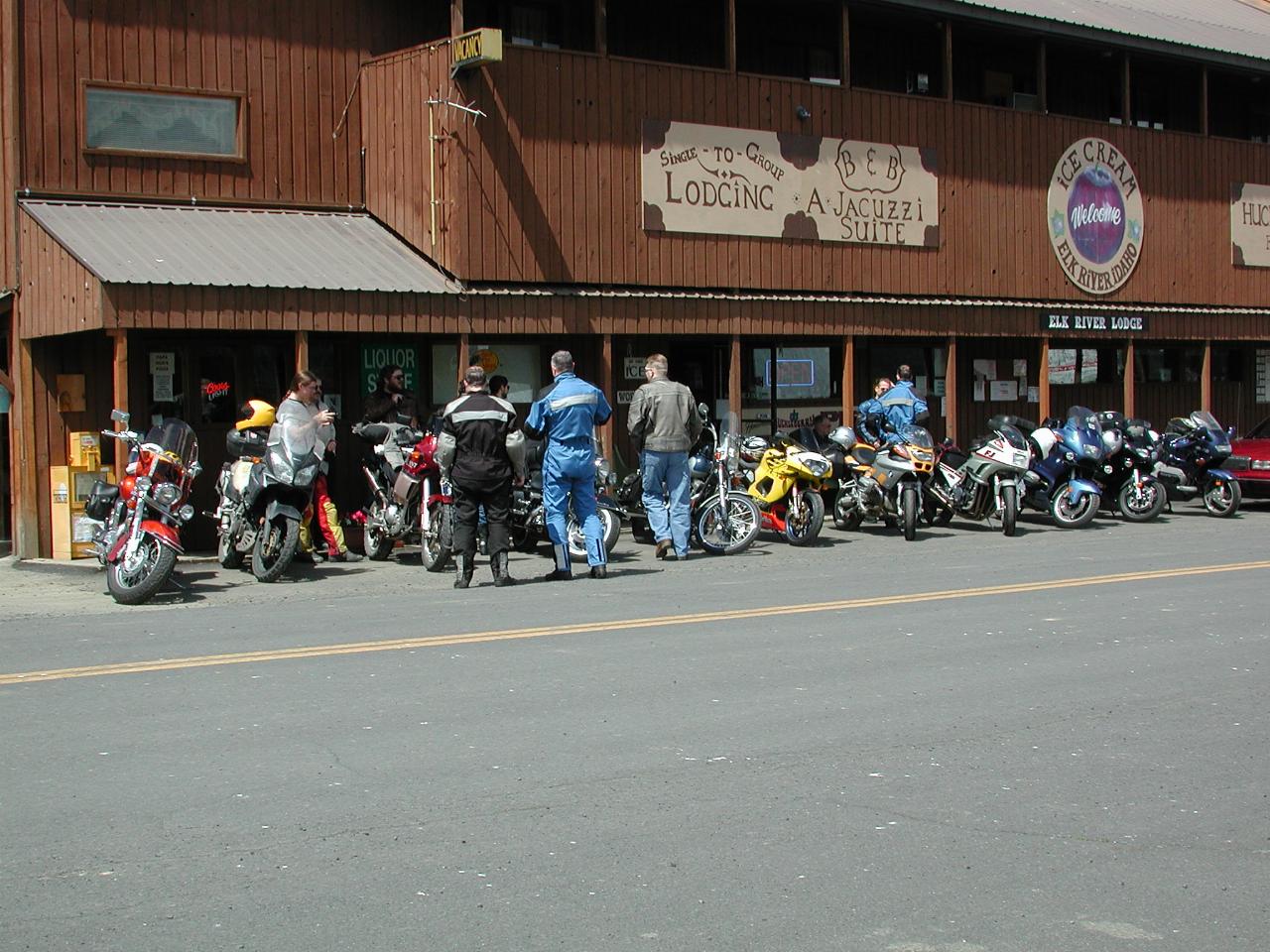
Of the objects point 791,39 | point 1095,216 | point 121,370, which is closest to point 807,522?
point 121,370

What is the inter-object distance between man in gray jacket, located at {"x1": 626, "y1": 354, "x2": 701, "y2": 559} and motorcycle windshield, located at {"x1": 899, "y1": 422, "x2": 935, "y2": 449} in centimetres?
330

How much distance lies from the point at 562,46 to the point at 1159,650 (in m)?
12.9

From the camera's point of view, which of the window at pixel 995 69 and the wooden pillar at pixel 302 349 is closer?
the wooden pillar at pixel 302 349

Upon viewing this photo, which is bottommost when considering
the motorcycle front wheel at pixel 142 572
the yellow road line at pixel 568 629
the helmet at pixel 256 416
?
the yellow road line at pixel 568 629

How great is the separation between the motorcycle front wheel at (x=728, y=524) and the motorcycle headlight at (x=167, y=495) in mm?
5291

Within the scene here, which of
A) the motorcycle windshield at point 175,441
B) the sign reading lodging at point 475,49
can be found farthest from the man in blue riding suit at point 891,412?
the motorcycle windshield at point 175,441

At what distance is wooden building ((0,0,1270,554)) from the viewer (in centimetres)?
1639

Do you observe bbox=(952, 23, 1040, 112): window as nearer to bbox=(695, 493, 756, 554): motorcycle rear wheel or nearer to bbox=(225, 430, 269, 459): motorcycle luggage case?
bbox=(695, 493, 756, 554): motorcycle rear wheel

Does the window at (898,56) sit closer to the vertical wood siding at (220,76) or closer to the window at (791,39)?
the window at (791,39)

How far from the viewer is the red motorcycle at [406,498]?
47.5 feet

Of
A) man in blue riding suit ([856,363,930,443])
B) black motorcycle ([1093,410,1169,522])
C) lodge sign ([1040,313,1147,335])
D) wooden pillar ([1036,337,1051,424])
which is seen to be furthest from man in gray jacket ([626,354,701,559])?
lodge sign ([1040,313,1147,335])

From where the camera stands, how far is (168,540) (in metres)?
12.0

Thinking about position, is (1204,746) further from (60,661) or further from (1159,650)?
(60,661)

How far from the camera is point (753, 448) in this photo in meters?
16.6
